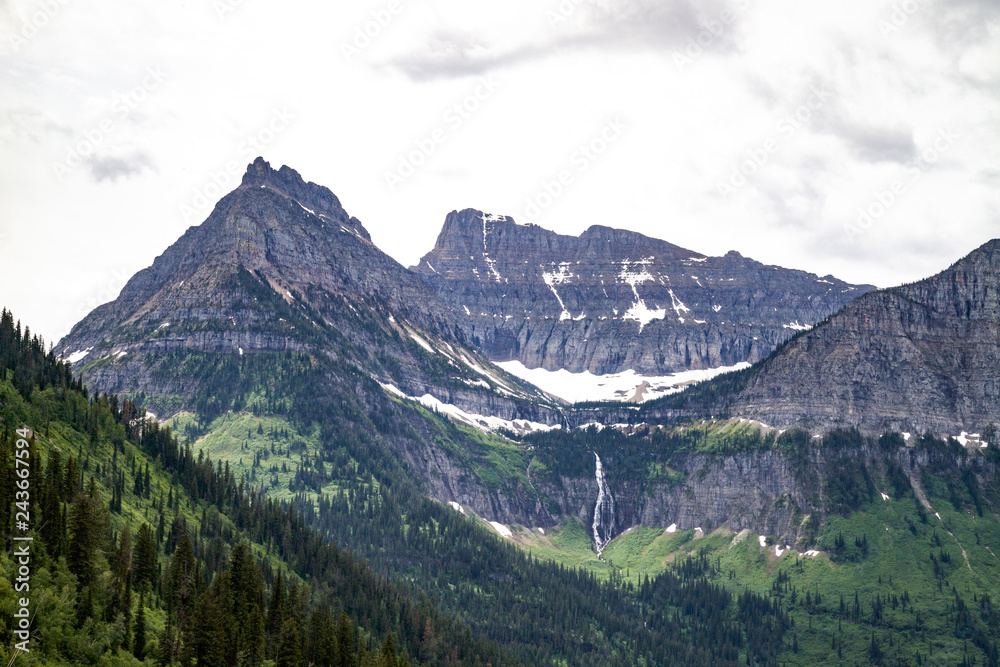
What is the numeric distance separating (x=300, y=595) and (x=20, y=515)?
Result: 2532 inches

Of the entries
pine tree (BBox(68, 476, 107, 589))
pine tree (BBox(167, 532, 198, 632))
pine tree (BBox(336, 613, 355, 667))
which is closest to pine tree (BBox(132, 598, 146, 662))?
pine tree (BBox(68, 476, 107, 589))

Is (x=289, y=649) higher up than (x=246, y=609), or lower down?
lower down

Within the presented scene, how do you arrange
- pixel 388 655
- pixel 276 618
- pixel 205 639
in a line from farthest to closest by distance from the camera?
pixel 388 655 < pixel 276 618 < pixel 205 639

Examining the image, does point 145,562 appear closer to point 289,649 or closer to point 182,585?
point 182,585

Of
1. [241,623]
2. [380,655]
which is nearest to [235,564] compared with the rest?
[241,623]

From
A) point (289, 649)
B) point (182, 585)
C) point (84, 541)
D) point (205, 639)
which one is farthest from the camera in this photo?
point (182, 585)

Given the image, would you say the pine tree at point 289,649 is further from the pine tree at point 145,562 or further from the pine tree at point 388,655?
the pine tree at point 145,562

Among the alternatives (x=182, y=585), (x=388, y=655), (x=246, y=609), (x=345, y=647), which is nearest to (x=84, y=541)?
(x=182, y=585)

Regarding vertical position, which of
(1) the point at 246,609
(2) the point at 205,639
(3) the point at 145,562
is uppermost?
(3) the point at 145,562

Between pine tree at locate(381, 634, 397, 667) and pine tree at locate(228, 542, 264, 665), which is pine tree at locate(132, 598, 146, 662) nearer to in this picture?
pine tree at locate(228, 542, 264, 665)

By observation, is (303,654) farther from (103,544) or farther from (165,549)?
(165,549)

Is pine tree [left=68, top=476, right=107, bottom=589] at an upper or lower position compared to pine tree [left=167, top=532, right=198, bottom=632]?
upper

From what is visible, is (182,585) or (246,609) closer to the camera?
(182,585)

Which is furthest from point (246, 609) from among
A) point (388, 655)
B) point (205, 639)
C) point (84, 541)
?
point (84, 541)
